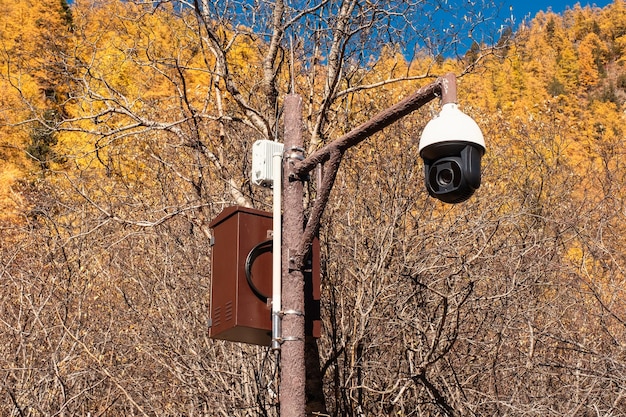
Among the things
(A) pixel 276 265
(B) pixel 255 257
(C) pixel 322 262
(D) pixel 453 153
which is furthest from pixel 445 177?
(C) pixel 322 262

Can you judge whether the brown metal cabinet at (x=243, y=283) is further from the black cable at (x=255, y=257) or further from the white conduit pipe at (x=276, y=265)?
the white conduit pipe at (x=276, y=265)

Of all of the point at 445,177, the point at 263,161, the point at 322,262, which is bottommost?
the point at 322,262

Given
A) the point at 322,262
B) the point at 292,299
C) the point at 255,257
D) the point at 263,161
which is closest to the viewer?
the point at 292,299

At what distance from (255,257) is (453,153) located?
129 cm

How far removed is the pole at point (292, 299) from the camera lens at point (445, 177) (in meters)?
0.88

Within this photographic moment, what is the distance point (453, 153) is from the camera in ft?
13.6

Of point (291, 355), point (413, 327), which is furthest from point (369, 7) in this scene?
point (291, 355)

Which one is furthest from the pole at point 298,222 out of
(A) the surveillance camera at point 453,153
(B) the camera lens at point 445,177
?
(B) the camera lens at point 445,177

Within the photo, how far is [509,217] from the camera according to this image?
31.2ft

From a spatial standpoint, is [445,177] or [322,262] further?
[322,262]

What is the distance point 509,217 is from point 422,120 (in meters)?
2.43

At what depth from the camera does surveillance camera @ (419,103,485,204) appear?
4109mm

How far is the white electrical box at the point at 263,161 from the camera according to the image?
16.0 feet

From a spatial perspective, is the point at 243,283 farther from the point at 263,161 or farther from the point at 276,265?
the point at 263,161
